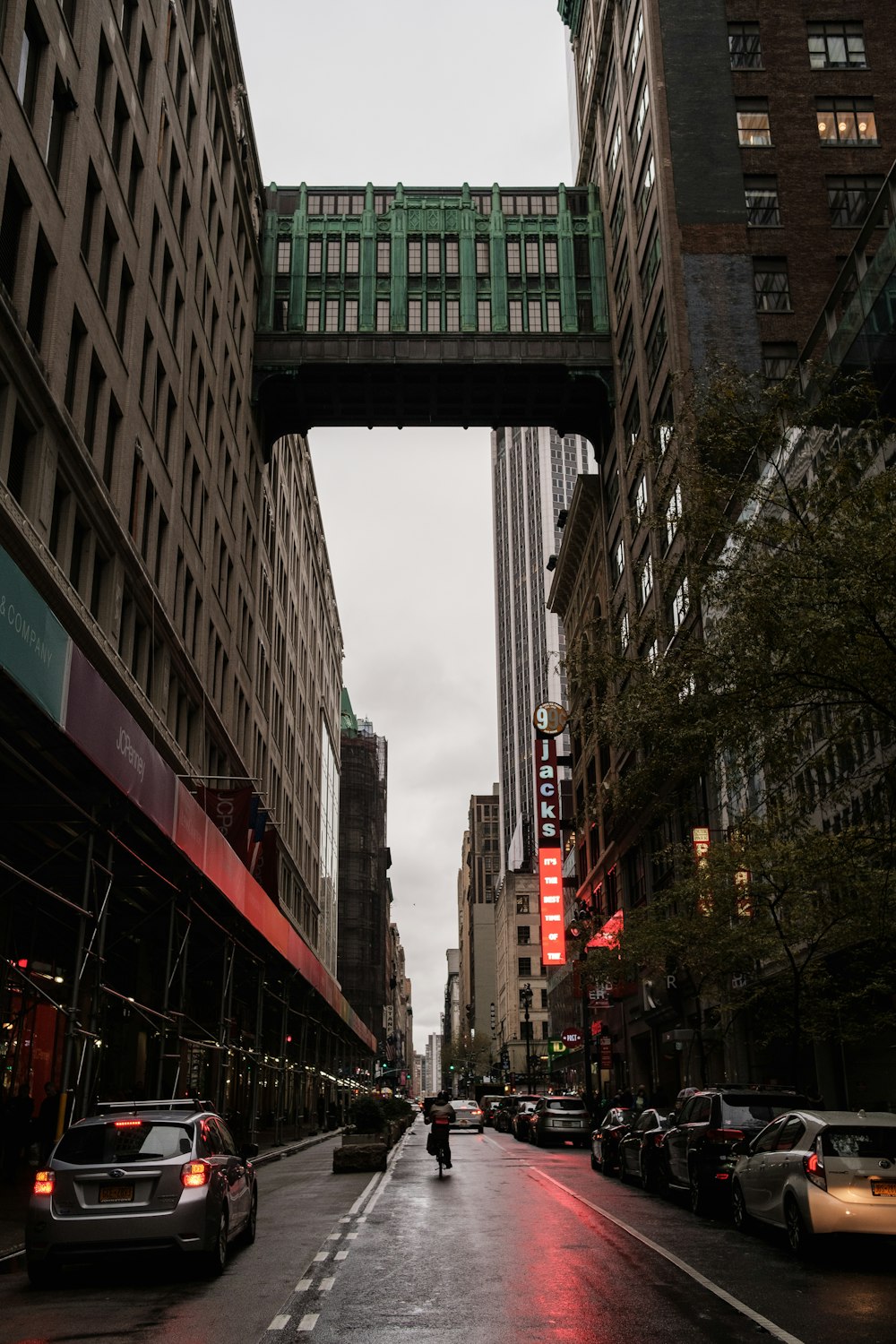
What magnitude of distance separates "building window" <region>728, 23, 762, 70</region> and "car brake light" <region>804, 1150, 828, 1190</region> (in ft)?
180

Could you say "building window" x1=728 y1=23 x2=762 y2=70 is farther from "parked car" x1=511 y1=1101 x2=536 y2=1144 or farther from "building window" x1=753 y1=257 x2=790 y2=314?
"parked car" x1=511 y1=1101 x2=536 y2=1144

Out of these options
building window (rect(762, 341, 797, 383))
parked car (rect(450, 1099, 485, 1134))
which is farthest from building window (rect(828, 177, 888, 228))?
parked car (rect(450, 1099, 485, 1134))

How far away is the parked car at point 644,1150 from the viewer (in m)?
21.4

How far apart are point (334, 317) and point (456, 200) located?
1024 centimetres

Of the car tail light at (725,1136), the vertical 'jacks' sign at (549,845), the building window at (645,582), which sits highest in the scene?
the building window at (645,582)

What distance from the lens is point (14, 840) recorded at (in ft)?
68.7

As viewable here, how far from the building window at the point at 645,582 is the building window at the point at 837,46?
2399cm

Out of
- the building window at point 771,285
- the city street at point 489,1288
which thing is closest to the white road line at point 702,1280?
the city street at point 489,1288

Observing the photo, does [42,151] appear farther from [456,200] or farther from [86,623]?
[456,200]

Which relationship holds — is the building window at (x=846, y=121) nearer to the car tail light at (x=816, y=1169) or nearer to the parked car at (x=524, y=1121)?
the parked car at (x=524, y=1121)

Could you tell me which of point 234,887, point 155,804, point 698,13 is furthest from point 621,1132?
point 698,13

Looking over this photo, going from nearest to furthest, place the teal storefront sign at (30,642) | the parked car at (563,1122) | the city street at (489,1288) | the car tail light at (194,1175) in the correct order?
1. the city street at (489,1288)
2. the car tail light at (194,1175)
3. the teal storefront sign at (30,642)
4. the parked car at (563,1122)

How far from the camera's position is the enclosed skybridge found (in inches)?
2410

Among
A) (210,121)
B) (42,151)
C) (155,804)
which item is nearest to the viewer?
(155,804)
